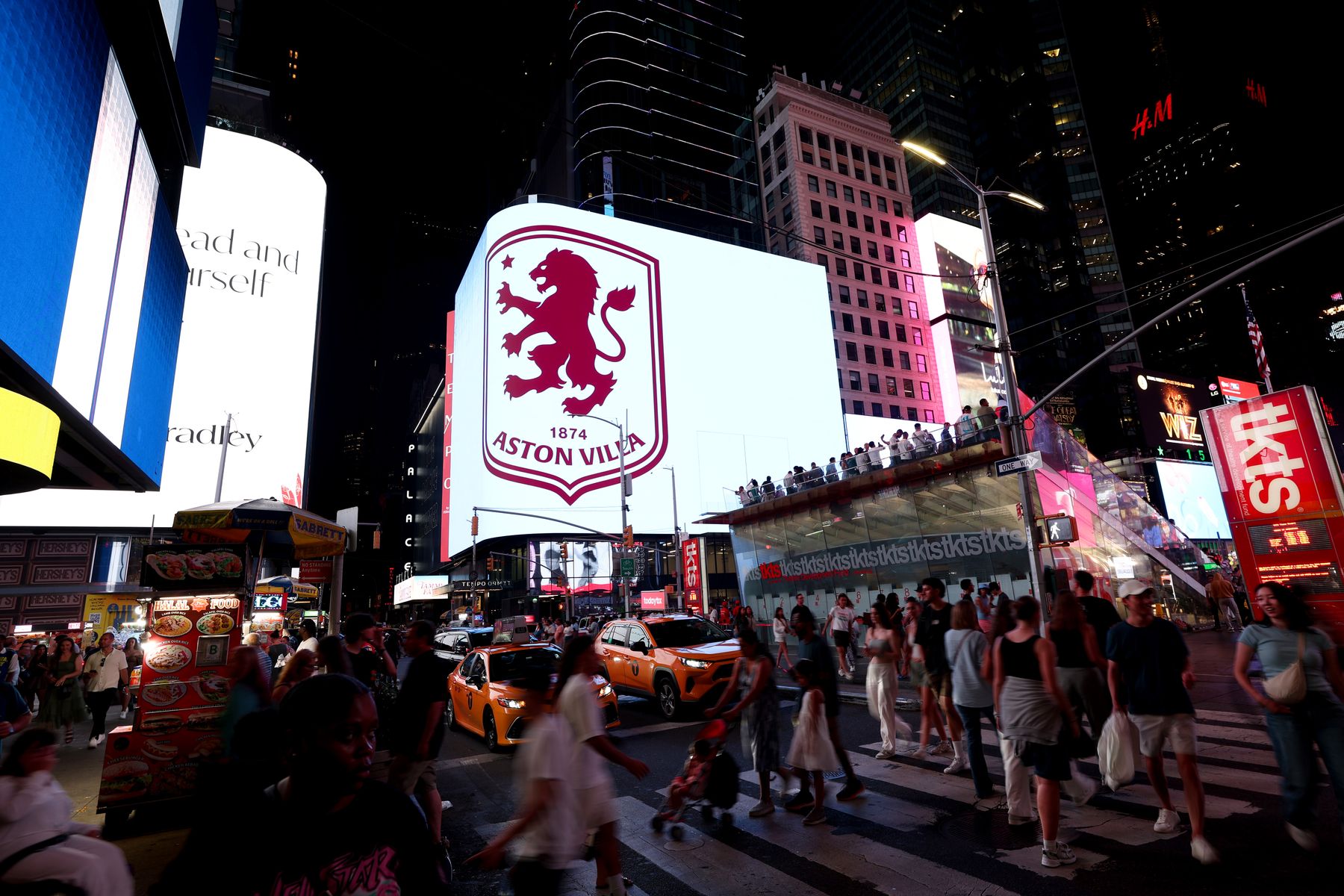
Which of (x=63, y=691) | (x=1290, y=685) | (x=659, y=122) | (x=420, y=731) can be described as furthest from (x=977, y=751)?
(x=659, y=122)

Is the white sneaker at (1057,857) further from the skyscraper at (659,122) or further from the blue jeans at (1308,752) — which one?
the skyscraper at (659,122)

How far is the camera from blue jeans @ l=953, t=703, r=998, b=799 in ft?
22.4

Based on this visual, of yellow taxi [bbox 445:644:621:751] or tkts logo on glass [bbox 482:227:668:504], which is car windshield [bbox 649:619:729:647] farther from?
tkts logo on glass [bbox 482:227:668:504]

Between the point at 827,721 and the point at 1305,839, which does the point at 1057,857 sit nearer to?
the point at 1305,839

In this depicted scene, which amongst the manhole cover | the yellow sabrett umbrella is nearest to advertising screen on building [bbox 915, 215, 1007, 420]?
the yellow sabrett umbrella

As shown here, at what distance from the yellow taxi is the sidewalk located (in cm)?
542

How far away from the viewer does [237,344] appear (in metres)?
41.9

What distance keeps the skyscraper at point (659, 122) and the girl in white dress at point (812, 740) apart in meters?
59.4

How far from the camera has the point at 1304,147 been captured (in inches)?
3120

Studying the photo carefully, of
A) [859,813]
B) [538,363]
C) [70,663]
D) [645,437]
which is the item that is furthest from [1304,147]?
[70,663]

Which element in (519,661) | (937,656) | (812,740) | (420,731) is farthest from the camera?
(519,661)

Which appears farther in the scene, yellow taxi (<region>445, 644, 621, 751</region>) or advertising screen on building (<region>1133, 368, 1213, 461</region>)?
advertising screen on building (<region>1133, 368, 1213, 461</region>)

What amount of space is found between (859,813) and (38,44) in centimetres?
1517

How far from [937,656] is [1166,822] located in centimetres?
322
